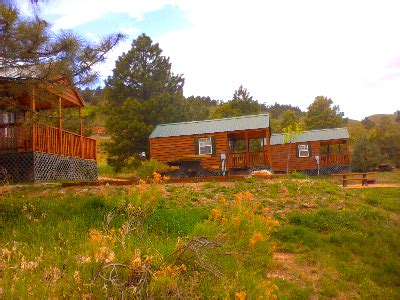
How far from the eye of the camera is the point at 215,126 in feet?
93.4

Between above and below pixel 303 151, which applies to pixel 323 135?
above

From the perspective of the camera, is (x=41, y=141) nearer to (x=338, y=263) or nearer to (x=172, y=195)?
(x=172, y=195)

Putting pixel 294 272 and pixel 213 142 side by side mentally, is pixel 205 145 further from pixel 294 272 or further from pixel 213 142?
pixel 294 272

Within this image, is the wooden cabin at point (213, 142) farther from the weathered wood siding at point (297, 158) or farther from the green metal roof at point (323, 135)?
the green metal roof at point (323, 135)

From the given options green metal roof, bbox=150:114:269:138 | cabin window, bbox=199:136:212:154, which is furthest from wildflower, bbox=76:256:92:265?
cabin window, bbox=199:136:212:154

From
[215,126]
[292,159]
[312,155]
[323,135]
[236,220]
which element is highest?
[215,126]

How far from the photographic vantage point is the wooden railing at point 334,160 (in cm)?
3272

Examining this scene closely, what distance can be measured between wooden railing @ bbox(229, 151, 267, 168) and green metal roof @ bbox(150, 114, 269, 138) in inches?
64.6

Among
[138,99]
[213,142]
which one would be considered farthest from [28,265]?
[138,99]

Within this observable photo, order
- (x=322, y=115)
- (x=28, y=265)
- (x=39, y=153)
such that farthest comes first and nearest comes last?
1. (x=322, y=115)
2. (x=39, y=153)
3. (x=28, y=265)

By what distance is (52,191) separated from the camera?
1131cm

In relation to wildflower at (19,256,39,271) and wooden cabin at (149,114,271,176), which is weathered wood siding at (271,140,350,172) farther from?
wildflower at (19,256,39,271)

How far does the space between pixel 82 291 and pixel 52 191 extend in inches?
308

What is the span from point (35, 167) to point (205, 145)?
14490mm
